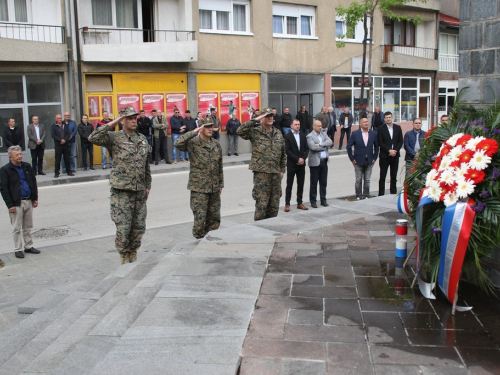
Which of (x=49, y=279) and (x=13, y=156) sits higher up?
(x=13, y=156)

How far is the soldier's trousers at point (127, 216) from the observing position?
749 centimetres

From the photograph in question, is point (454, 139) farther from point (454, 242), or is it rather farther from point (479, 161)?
point (454, 242)

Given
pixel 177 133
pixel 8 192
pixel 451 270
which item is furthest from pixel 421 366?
pixel 177 133

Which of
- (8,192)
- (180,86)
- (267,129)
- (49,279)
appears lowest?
(49,279)

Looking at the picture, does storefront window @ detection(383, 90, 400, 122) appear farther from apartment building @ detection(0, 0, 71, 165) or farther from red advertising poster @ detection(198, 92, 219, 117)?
apartment building @ detection(0, 0, 71, 165)

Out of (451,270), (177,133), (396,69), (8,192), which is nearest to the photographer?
(451,270)

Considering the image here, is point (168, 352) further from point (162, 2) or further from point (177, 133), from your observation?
point (162, 2)

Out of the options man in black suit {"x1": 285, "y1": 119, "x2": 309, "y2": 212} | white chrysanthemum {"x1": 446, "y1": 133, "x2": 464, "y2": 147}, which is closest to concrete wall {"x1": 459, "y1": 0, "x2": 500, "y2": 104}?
white chrysanthemum {"x1": 446, "y1": 133, "x2": 464, "y2": 147}

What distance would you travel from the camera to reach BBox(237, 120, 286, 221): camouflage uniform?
30.8ft

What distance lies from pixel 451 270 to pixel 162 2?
1878 cm

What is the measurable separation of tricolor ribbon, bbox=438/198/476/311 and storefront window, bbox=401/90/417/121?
1041 inches

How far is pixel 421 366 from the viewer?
4.13 metres

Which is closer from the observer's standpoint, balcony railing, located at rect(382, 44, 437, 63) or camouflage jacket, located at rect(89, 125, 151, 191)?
camouflage jacket, located at rect(89, 125, 151, 191)

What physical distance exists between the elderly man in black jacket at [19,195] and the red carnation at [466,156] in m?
6.55
